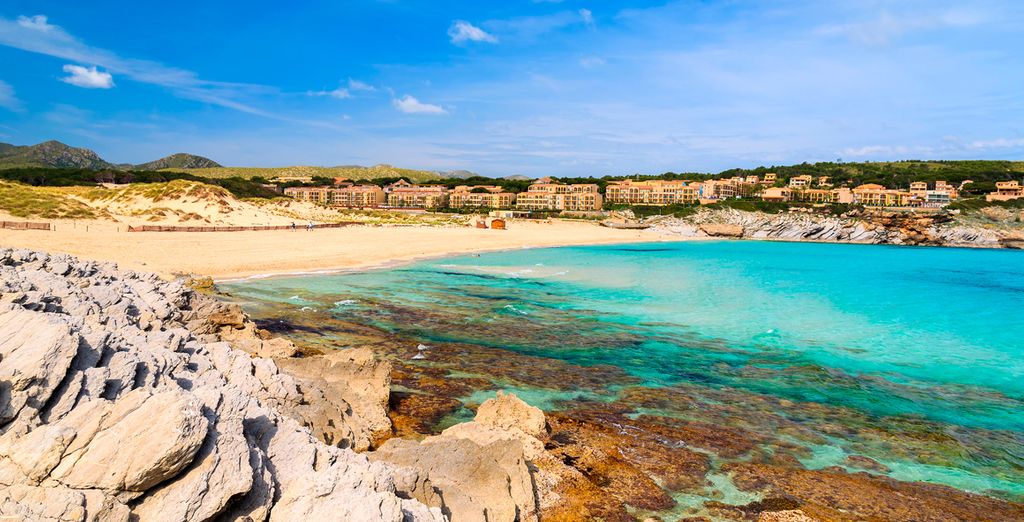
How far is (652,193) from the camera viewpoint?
128 meters

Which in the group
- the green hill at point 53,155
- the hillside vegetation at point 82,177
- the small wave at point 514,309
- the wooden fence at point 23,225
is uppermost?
the green hill at point 53,155

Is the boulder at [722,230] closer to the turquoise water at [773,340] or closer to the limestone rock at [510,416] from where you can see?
the turquoise water at [773,340]

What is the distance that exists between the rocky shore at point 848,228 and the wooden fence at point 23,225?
74.6m

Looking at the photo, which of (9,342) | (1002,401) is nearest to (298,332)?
(9,342)

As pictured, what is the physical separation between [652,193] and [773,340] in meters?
115

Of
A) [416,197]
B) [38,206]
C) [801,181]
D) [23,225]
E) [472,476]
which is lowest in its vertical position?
[472,476]

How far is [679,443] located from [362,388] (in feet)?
16.0

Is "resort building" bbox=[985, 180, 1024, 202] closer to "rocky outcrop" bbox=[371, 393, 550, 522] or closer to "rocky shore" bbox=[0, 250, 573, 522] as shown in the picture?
"rocky outcrop" bbox=[371, 393, 550, 522]

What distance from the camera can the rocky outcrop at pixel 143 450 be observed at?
371 cm

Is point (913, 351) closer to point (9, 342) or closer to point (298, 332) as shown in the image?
point (298, 332)

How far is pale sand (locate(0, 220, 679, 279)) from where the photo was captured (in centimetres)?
2553

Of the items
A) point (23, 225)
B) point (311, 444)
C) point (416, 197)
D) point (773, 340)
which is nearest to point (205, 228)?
point (23, 225)

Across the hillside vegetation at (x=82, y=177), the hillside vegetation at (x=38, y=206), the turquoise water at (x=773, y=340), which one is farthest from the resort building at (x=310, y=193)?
the turquoise water at (x=773, y=340)

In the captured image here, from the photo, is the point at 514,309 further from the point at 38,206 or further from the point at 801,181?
the point at 801,181
